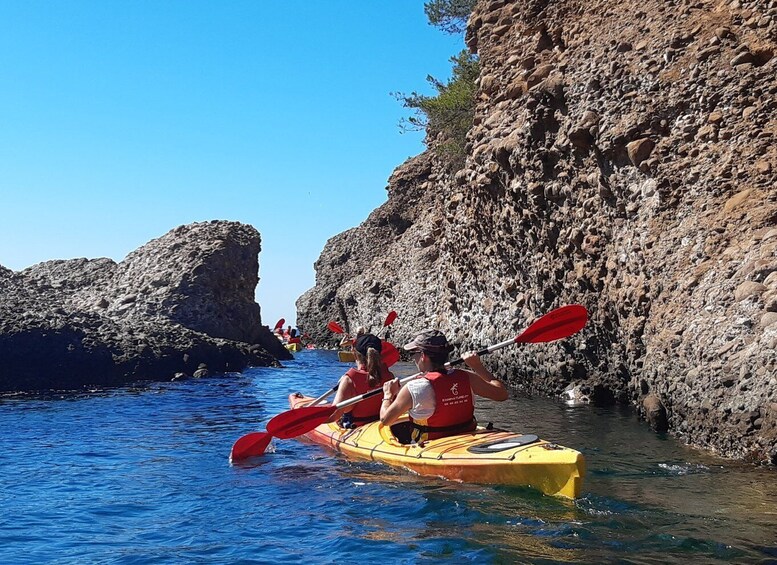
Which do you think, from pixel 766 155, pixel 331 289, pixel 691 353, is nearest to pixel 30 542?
pixel 691 353

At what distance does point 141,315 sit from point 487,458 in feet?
62.3

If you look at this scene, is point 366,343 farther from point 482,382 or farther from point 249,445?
point 482,382

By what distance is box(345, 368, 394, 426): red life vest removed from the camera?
9734 millimetres

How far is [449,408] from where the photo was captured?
7.93m

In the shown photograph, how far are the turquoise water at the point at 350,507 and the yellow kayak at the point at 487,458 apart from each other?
12 cm

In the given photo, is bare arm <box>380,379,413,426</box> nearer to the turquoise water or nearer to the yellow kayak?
the yellow kayak

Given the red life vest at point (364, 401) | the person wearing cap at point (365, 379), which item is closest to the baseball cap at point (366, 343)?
the person wearing cap at point (365, 379)

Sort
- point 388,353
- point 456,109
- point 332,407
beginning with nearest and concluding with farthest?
point 332,407 → point 388,353 → point 456,109

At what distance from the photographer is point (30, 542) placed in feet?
21.1

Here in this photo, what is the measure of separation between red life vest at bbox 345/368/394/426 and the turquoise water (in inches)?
25.5

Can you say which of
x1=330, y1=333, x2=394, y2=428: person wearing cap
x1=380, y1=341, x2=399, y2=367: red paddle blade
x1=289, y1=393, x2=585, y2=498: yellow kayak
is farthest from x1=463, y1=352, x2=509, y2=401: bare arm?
x1=380, y1=341, x2=399, y2=367: red paddle blade

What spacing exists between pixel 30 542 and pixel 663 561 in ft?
15.5

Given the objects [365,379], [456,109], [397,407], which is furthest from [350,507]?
[456,109]

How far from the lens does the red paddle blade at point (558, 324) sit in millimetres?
9711
